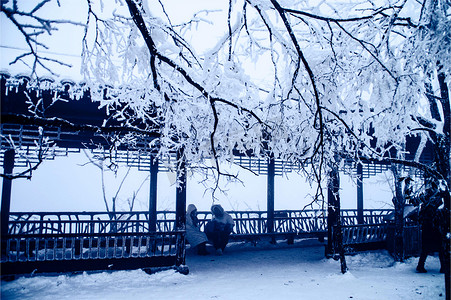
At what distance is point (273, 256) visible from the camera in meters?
9.01

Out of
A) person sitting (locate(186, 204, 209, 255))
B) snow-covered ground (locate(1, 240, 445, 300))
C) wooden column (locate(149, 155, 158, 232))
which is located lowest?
snow-covered ground (locate(1, 240, 445, 300))

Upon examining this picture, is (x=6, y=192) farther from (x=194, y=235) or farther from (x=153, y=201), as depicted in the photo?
(x=194, y=235)

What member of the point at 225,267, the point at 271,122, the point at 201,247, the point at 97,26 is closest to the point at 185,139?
the point at 271,122

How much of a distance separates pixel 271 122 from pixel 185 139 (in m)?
1.08

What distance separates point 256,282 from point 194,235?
3.38 meters

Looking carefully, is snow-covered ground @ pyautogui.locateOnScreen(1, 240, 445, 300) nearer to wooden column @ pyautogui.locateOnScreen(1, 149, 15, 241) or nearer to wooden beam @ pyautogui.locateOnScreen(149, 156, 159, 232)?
wooden beam @ pyautogui.locateOnScreen(149, 156, 159, 232)

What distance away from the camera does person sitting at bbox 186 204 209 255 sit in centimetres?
906

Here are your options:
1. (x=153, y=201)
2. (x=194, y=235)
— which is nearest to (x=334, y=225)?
(x=194, y=235)

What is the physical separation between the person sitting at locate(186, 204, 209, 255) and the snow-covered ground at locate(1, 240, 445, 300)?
0.82 m

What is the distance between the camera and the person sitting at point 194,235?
9.06 meters

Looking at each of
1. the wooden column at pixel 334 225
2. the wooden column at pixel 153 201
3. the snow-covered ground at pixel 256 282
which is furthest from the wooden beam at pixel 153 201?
the wooden column at pixel 334 225

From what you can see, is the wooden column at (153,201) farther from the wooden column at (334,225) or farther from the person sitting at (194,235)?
the wooden column at (334,225)

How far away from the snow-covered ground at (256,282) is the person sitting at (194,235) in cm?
82

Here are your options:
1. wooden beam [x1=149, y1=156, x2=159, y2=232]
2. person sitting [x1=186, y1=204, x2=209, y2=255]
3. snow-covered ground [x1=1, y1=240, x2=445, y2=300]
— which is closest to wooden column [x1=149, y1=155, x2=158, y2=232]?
wooden beam [x1=149, y1=156, x2=159, y2=232]
